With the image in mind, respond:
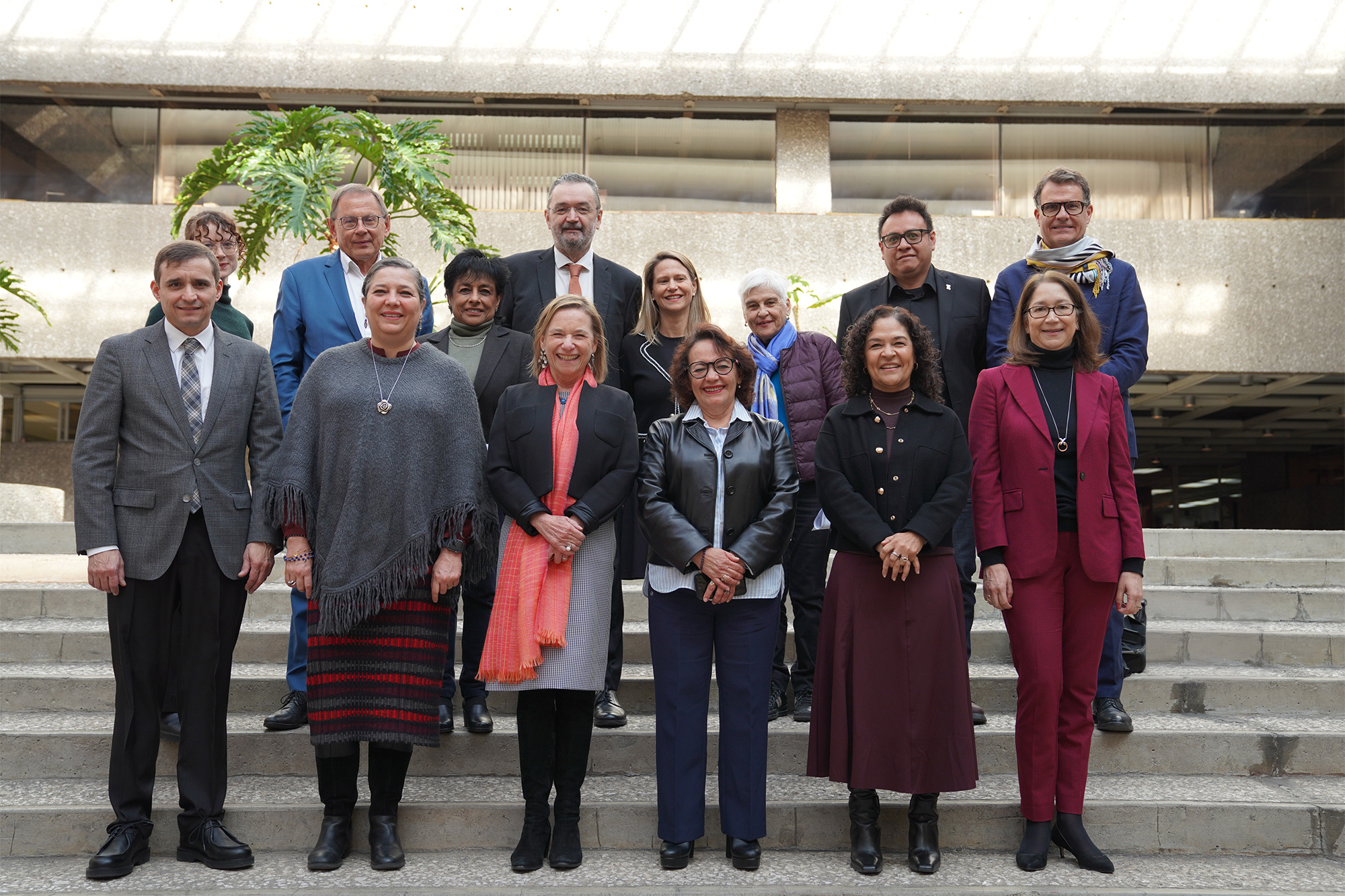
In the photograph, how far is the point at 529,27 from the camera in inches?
507

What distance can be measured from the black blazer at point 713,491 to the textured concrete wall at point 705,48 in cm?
1010

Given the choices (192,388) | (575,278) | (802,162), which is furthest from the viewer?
(802,162)

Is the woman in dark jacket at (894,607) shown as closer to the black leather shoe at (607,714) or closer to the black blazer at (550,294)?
the black leather shoe at (607,714)

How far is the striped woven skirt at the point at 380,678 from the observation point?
360 centimetres

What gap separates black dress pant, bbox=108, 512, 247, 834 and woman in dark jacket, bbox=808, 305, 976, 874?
2.28m

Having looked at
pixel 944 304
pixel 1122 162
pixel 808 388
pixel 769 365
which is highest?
pixel 1122 162

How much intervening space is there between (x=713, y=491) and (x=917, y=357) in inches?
38.5

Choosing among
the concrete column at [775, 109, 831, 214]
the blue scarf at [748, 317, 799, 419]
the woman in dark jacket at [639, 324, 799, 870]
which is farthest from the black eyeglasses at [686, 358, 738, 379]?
the concrete column at [775, 109, 831, 214]

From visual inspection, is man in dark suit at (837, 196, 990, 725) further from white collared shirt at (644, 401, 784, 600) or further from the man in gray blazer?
the man in gray blazer

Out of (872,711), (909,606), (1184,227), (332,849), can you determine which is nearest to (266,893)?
(332,849)

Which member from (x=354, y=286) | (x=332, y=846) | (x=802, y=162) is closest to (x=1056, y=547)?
(x=332, y=846)

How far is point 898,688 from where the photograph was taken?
366 centimetres

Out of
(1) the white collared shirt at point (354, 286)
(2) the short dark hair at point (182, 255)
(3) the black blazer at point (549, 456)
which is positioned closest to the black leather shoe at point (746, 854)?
(3) the black blazer at point (549, 456)

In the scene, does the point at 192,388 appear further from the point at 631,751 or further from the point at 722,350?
the point at 631,751
